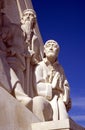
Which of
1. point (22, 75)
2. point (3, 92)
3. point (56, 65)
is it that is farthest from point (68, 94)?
point (3, 92)

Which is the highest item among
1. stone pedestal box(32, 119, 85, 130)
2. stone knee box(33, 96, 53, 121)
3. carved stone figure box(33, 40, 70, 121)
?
carved stone figure box(33, 40, 70, 121)

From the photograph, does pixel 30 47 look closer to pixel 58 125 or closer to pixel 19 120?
pixel 19 120

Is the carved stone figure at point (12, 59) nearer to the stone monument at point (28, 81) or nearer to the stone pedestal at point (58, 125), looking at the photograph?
the stone monument at point (28, 81)

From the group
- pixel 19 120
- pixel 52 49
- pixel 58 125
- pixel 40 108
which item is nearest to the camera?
pixel 58 125

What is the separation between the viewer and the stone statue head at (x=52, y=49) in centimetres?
813

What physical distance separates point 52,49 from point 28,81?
1037 mm

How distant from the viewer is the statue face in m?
8.13

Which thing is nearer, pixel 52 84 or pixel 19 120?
pixel 19 120

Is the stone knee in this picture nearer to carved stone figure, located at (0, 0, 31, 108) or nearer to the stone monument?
the stone monument

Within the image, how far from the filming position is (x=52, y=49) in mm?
8172

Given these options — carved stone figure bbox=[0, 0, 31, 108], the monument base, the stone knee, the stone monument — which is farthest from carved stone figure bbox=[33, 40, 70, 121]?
the monument base

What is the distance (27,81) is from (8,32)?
111 cm

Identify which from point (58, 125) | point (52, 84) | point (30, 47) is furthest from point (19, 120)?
point (30, 47)

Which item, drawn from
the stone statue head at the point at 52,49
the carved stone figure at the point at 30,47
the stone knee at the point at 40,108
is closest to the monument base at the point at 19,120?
the stone knee at the point at 40,108
